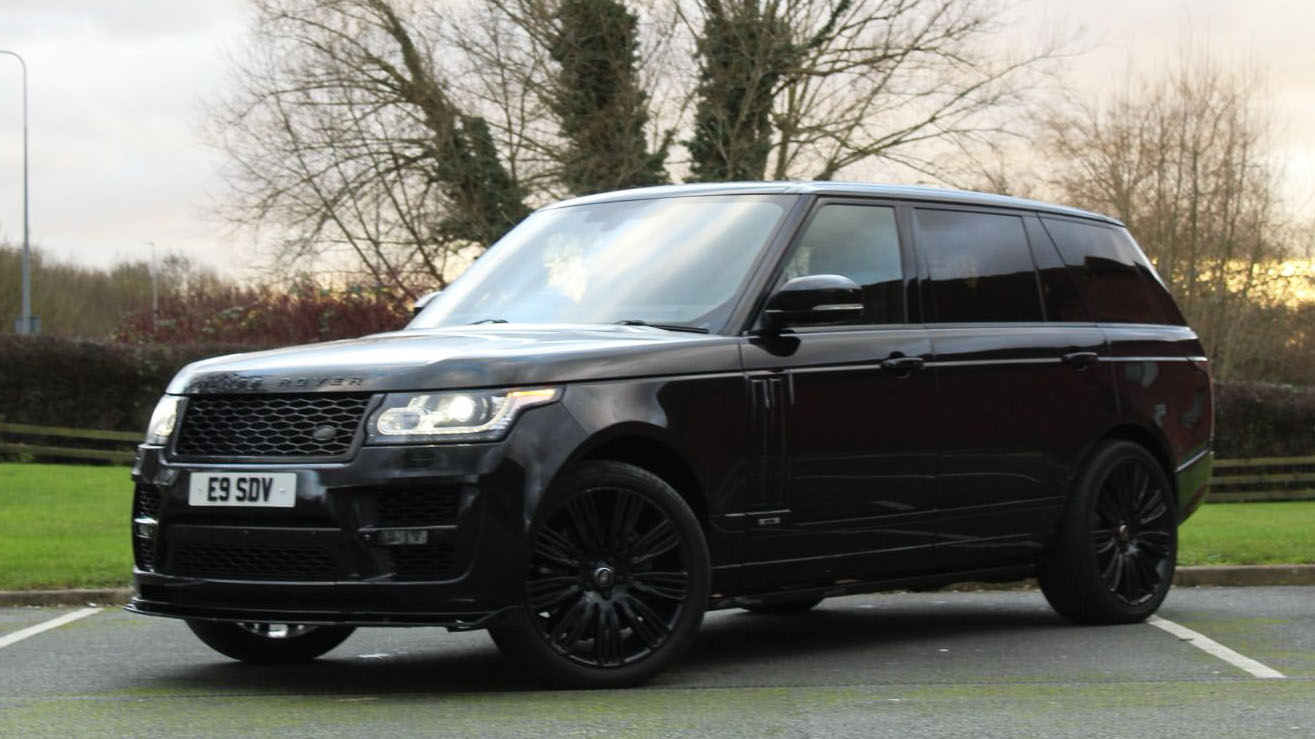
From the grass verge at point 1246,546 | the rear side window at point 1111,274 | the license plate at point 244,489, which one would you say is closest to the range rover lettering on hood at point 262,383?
the license plate at point 244,489

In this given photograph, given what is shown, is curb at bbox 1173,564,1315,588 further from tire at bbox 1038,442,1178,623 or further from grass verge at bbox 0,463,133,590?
grass verge at bbox 0,463,133,590

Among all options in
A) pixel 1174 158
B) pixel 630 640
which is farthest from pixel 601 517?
pixel 1174 158

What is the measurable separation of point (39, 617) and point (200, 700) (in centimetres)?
372

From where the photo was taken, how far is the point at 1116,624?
874 cm

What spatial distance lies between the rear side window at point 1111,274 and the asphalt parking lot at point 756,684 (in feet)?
4.85

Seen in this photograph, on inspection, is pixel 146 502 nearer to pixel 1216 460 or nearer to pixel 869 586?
pixel 869 586

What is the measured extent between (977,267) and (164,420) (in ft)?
11.7

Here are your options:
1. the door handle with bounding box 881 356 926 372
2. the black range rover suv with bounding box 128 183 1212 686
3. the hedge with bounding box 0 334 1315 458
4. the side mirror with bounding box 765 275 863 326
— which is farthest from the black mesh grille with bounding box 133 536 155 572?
the hedge with bounding box 0 334 1315 458

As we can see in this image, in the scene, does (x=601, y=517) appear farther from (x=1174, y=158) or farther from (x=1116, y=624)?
(x=1174, y=158)

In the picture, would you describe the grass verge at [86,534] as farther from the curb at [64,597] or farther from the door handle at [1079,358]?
the door handle at [1079,358]

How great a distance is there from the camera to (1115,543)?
8766mm

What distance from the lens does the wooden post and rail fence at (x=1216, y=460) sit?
26.4 metres

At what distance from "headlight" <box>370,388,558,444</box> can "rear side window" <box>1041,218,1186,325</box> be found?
3.68 metres

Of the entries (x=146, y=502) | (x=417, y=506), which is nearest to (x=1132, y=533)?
(x=417, y=506)
